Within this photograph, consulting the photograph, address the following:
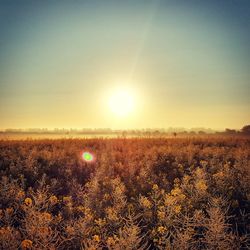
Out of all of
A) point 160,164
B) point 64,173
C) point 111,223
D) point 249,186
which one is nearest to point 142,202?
point 111,223

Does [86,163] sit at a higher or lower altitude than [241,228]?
higher

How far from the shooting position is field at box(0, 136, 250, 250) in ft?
14.9

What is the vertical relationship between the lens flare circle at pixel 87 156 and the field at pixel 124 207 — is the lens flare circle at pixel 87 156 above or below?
above

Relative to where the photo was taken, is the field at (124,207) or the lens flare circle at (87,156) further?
the lens flare circle at (87,156)

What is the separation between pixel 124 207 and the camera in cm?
743

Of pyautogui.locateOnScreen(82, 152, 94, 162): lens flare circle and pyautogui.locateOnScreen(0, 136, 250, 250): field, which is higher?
pyautogui.locateOnScreen(82, 152, 94, 162): lens flare circle

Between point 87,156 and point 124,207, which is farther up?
point 87,156

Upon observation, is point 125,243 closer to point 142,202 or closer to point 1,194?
point 142,202

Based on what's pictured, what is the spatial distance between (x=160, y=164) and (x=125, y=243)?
9.31 m

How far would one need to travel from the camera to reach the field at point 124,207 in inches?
178

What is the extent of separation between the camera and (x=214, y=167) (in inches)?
444

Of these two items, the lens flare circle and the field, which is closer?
the field

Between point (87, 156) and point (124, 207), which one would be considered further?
point (87, 156)

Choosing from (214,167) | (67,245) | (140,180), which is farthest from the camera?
(214,167)
